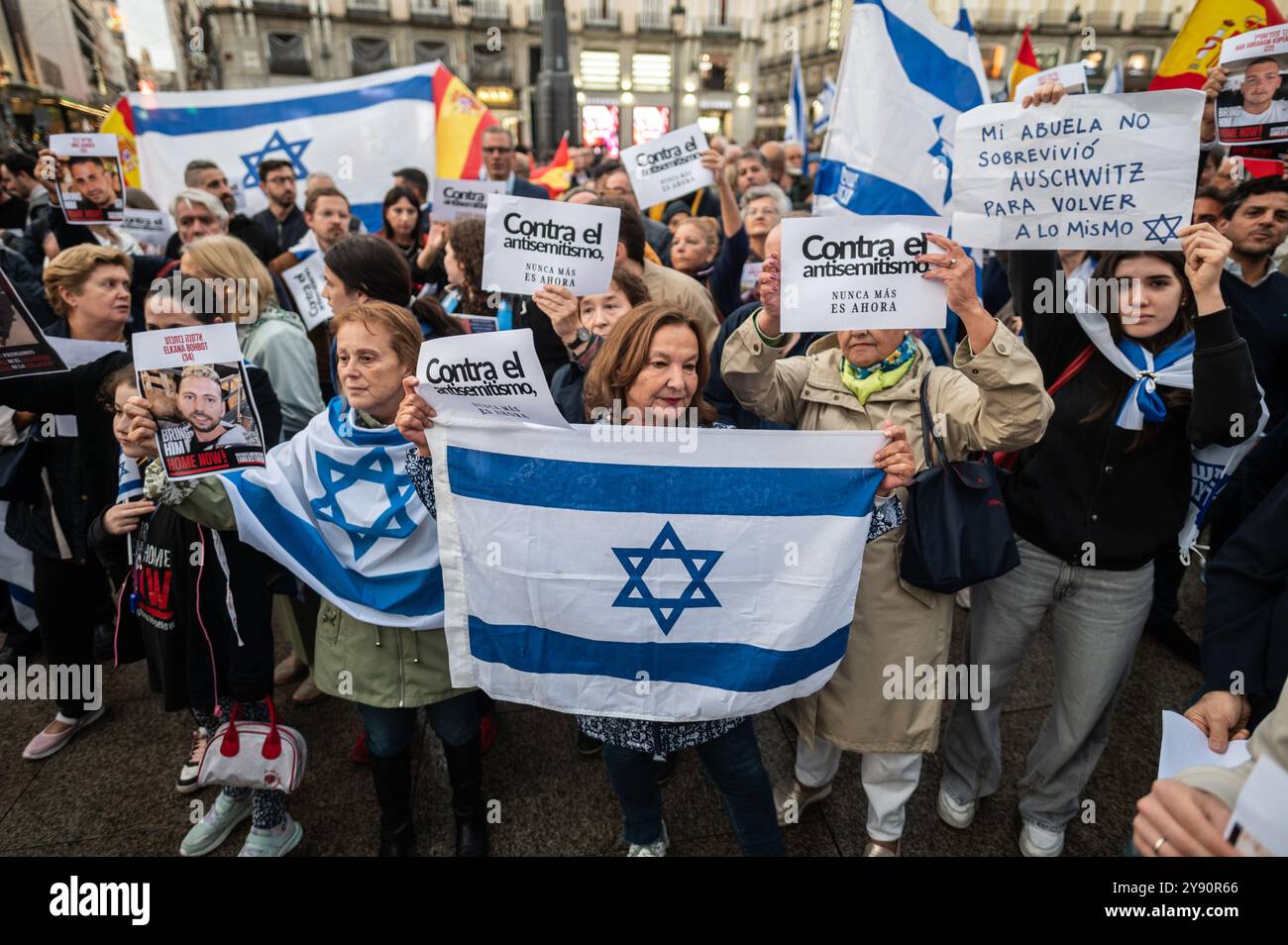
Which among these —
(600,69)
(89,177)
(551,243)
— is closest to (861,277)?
(551,243)

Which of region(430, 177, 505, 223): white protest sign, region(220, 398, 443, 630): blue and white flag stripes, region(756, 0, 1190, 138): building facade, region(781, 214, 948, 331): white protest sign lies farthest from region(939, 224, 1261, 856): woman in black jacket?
region(756, 0, 1190, 138): building facade

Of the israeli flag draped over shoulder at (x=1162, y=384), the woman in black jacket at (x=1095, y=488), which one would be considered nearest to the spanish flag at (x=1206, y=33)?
the woman in black jacket at (x=1095, y=488)

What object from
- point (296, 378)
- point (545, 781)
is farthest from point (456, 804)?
point (296, 378)

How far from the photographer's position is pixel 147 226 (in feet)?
17.6

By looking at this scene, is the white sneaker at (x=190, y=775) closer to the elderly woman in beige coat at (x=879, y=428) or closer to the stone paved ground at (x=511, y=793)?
the stone paved ground at (x=511, y=793)

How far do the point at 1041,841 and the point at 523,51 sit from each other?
4460cm

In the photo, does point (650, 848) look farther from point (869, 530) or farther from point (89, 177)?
point (89, 177)

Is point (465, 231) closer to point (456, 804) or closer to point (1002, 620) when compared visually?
point (456, 804)

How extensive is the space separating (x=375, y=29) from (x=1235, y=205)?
143 feet

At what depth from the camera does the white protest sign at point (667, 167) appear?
5238 mm

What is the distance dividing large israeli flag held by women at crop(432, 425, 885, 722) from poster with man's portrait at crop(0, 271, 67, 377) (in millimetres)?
1639
